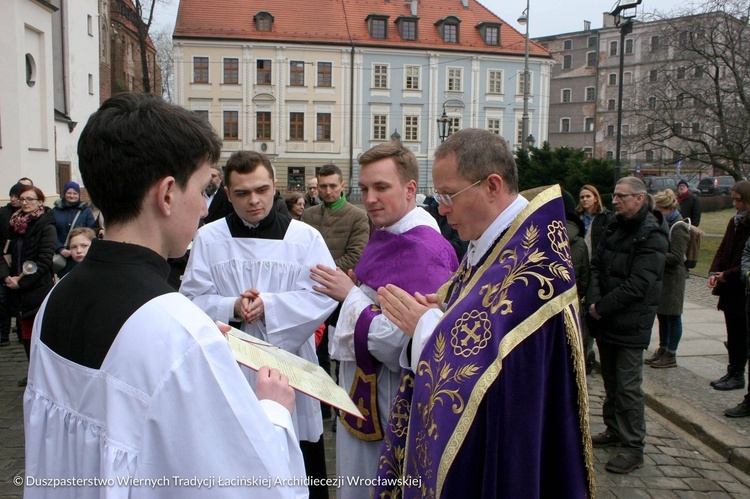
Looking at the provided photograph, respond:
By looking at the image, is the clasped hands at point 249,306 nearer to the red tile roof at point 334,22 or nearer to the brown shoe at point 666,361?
the brown shoe at point 666,361

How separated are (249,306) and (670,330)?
5.85 meters

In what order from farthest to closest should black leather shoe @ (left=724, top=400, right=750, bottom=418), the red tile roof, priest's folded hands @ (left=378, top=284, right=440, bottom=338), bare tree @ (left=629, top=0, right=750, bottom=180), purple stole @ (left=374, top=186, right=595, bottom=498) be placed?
the red tile roof
bare tree @ (left=629, top=0, right=750, bottom=180)
black leather shoe @ (left=724, top=400, right=750, bottom=418)
priest's folded hands @ (left=378, top=284, right=440, bottom=338)
purple stole @ (left=374, top=186, right=595, bottom=498)

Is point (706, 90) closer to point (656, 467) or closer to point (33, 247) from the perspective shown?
point (656, 467)

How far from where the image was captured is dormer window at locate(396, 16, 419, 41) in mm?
46781

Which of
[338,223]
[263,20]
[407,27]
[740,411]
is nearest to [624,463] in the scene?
[740,411]

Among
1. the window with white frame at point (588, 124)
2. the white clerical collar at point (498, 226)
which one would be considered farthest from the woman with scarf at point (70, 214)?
the window with white frame at point (588, 124)

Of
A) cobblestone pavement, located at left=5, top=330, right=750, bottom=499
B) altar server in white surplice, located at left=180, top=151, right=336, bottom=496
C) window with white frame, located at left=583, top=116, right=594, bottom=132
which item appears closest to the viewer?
altar server in white surplice, located at left=180, top=151, right=336, bottom=496

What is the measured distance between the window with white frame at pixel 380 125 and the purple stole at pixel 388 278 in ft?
145

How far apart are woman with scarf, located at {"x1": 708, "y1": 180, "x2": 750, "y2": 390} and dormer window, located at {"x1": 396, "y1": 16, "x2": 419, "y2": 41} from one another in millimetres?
43098

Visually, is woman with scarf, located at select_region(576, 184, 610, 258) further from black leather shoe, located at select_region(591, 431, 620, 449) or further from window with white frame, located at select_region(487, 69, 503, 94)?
window with white frame, located at select_region(487, 69, 503, 94)

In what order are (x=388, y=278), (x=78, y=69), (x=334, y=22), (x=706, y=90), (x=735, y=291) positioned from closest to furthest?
1. (x=388, y=278)
2. (x=735, y=291)
3. (x=706, y=90)
4. (x=78, y=69)
5. (x=334, y=22)

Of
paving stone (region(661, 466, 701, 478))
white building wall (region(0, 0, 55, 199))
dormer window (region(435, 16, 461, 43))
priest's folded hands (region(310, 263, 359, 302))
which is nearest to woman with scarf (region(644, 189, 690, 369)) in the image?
paving stone (region(661, 466, 701, 478))

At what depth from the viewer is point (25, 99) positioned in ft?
57.0

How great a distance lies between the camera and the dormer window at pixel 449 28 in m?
46.9
